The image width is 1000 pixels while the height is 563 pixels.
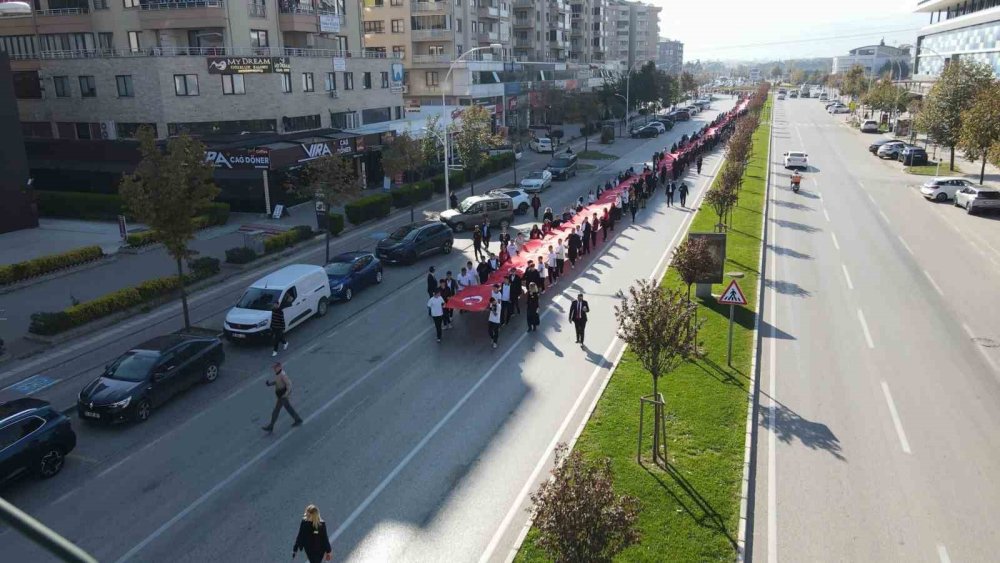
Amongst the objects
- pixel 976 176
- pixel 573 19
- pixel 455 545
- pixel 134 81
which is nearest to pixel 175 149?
pixel 455 545

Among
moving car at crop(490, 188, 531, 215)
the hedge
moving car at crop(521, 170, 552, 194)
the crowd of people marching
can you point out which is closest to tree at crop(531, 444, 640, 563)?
the crowd of people marching

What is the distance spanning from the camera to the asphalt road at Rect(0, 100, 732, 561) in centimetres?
1168

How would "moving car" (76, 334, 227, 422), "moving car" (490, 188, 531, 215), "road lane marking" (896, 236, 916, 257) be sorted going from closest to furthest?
"moving car" (76, 334, 227, 422) → "road lane marking" (896, 236, 916, 257) → "moving car" (490, 188, 531, 215)

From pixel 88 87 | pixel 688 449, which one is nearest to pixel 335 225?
pixel 88 87

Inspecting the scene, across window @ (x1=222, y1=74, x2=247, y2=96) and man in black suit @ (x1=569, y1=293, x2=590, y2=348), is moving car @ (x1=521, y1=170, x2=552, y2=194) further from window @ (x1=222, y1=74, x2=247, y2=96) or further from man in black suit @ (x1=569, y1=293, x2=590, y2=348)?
man in black suit @ (x1=569, y1=293, x2=590, y2=348)

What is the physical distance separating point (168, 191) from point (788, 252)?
23.5 metres

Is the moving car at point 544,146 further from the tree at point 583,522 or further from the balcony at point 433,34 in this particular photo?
the tree at point 583,522

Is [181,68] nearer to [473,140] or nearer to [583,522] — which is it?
[473,140]

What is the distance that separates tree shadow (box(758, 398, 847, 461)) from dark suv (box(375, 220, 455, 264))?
16638 millimetres

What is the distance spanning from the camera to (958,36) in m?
82.8

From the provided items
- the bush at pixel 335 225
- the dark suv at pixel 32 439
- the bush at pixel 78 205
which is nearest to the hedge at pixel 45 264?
the bush at pixel 78 205

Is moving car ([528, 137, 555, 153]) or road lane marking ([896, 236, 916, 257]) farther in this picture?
moving car ([528, 137, 555, 153])

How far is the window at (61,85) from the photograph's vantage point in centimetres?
4334

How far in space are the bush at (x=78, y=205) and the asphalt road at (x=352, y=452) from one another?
71.7 feet
